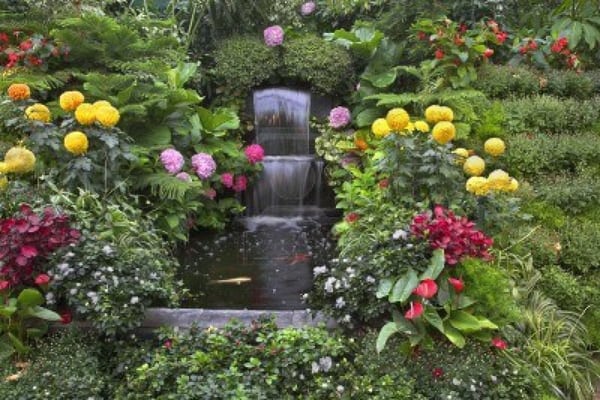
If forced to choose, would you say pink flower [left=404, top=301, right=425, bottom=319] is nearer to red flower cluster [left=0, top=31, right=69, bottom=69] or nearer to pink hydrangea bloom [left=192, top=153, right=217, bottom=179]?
pink hydrangea bloom [left=192, top=153, right=217, bottom=179]

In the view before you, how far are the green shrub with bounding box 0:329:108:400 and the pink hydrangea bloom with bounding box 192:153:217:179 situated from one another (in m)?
2.67

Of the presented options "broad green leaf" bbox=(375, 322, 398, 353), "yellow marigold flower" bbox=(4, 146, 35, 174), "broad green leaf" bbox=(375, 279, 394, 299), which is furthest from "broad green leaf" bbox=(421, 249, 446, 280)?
"yellow marigold flower" bbox=(4, 146, 35, 174)

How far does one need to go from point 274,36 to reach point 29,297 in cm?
512

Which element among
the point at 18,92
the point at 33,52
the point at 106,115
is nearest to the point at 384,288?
the point at 106,115

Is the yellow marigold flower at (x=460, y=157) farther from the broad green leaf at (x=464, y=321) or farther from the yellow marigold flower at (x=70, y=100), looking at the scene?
the yellow marigold flower at (x=70, y=100)

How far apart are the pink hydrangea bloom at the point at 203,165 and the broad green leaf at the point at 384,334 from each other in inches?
124

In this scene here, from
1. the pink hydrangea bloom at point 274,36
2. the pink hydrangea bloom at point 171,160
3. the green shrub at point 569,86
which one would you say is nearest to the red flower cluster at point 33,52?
the pink hydrangea bloom at point 171,160

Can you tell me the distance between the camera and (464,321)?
3508mm

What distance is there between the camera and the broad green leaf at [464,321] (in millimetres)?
3453

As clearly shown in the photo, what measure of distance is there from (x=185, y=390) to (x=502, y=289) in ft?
6.14

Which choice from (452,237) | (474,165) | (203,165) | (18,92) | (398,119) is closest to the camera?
(452,237)

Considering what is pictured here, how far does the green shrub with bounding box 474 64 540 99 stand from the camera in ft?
22.5

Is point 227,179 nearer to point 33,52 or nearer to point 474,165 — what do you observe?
point 33,52

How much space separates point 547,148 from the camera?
5.83m
